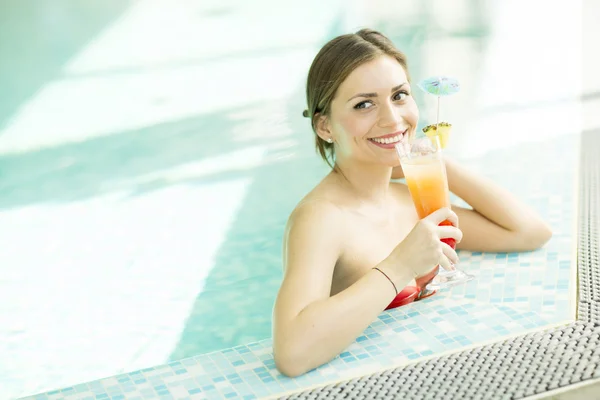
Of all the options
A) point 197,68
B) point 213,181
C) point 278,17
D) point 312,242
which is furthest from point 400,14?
point 312,242

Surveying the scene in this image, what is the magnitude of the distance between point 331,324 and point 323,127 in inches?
29.4

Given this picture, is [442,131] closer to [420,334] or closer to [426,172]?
[426,172]

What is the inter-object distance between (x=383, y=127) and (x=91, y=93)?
252 inches

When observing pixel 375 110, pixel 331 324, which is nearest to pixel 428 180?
pixel 375 110

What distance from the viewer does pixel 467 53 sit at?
9148 mm

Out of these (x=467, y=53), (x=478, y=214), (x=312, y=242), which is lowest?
(x=467, y=53)

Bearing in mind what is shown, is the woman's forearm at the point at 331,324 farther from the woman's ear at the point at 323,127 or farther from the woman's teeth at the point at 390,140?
the woman's ear at the point at 323,127

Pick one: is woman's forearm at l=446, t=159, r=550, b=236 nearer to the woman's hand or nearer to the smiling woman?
the smiling woman

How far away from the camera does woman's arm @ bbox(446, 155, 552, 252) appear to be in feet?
10.2

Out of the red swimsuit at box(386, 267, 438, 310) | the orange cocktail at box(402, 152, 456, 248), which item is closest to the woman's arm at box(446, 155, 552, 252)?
the red swimsuit at box(386, 267, 438, 310)

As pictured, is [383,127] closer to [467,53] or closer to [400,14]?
[467,53]

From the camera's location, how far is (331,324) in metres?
2.39

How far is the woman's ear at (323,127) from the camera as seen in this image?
2.82 meters

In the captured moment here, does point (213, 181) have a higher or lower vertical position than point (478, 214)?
lower
